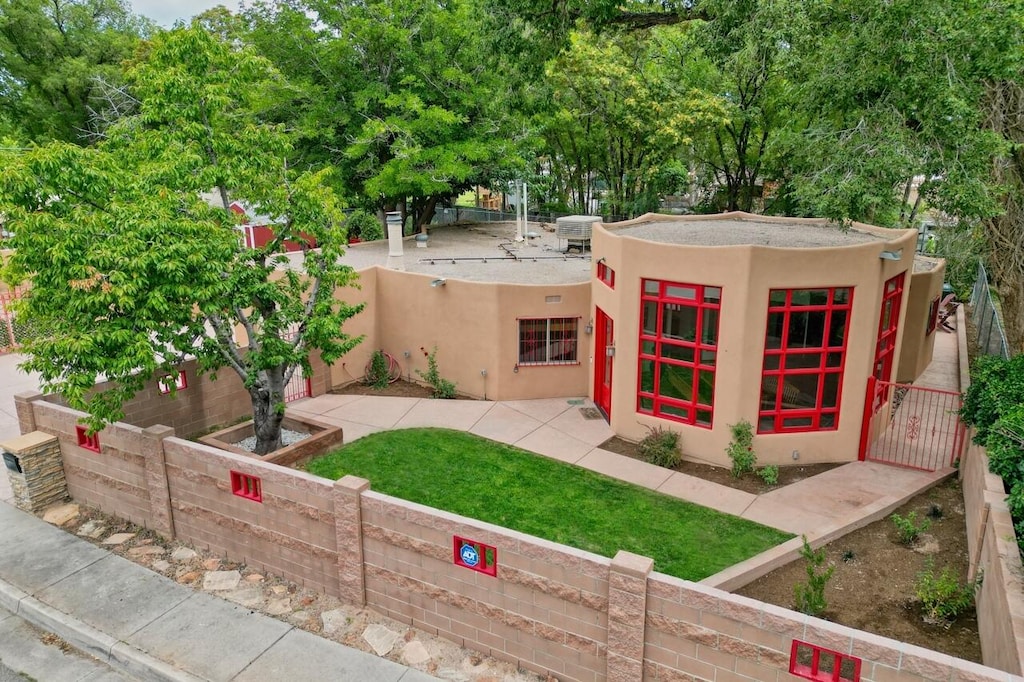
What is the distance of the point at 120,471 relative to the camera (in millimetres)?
10117

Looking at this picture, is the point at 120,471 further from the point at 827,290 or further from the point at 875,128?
the point at 875,128

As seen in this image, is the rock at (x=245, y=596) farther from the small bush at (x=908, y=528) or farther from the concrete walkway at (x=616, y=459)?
the small bush at (x=908, y=528)

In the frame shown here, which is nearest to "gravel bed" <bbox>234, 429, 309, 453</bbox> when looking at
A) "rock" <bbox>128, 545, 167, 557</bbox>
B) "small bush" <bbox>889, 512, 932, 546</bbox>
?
"rock" <bbox>128, 545, 167, 557</bbox>

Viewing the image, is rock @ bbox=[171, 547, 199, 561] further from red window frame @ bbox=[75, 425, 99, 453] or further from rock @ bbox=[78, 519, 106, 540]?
red window frame @ bbox=[75, 425, 99, 453]

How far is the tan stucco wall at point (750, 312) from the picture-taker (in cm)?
1204

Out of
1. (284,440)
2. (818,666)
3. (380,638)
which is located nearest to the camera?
(818,666)

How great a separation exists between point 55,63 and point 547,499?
3302 centimetres

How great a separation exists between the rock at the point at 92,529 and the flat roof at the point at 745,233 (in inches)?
401

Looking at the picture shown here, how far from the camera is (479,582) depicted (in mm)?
7305

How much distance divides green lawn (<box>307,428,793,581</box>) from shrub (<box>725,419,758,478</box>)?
1.67 metres

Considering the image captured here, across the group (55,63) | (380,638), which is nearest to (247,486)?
(380,638)

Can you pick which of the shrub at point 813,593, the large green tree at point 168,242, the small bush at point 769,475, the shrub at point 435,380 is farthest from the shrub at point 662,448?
the large green tree at point 168,242

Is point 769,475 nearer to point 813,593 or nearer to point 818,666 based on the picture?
point 813,593

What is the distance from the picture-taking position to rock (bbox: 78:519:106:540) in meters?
10.1
